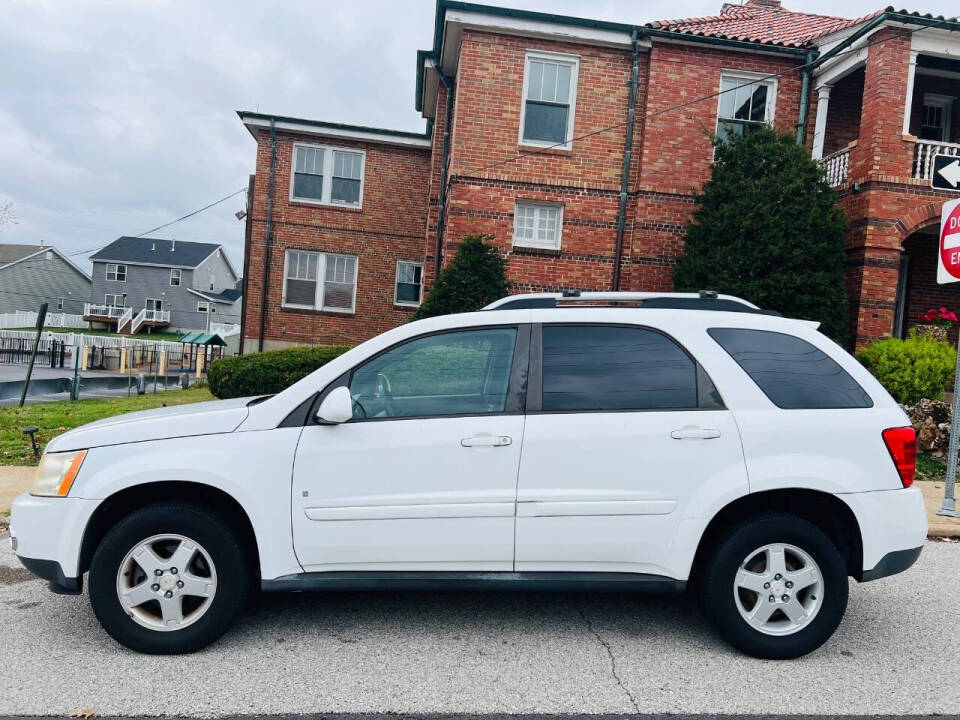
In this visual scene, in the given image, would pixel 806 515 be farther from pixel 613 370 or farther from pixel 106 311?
pixel 106 311

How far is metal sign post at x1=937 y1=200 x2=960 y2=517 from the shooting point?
670cm

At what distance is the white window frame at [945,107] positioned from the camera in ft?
50.1

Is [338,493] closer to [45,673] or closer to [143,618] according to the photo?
[143,618]

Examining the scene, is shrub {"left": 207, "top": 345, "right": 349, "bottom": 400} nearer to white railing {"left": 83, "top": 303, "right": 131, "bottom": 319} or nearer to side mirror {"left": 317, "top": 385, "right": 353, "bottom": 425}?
side mirror {"left": 317, "top": 385, "right": 353, "bottom": 425}

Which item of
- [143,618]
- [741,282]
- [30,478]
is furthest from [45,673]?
[741,282]

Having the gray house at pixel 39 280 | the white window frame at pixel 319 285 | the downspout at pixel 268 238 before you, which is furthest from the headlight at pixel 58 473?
the gray house at pixel 39 280

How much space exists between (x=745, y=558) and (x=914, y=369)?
28.0ft

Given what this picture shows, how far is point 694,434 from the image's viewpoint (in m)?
3.55

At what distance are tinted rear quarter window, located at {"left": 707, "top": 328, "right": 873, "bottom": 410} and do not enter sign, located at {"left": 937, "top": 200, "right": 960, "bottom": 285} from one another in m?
4.08

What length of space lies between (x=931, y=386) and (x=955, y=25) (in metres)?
6.76

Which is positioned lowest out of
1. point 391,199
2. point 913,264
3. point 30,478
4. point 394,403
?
point 30,478

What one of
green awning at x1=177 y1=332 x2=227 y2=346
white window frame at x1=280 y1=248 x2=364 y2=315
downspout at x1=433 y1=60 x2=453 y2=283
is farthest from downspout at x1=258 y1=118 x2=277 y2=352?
downspout at x1=433 y1=60 x2=453 y2=283

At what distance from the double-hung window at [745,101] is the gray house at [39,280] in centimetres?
6312

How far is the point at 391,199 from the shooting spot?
782 inches
